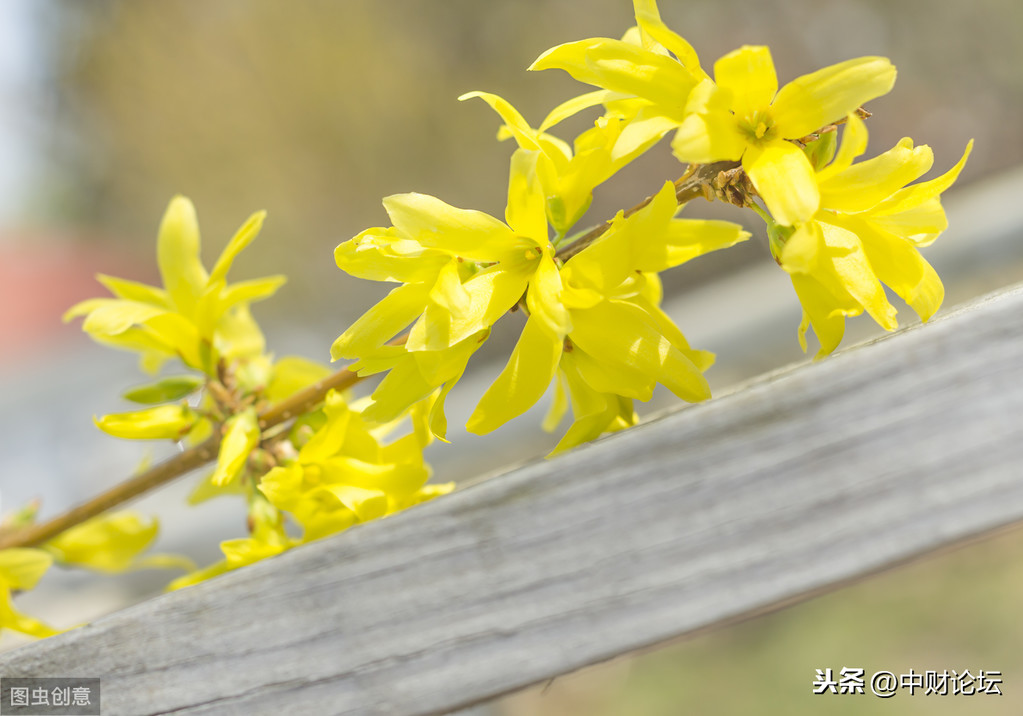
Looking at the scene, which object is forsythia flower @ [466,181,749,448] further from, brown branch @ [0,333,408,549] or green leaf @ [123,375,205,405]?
green leaf @ [123,375,205,405]

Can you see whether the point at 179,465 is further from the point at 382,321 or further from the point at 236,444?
the point at 382,321

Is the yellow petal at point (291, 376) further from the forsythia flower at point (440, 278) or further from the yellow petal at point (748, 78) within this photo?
the yellow petal at point (748, 78)

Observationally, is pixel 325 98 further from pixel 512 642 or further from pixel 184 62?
pixel 512 642

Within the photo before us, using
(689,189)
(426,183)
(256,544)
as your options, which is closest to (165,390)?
(256,544)

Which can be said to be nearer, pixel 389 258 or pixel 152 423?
pixel 389 258

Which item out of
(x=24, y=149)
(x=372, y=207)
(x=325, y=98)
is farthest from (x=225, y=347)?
(x=24, y=149)

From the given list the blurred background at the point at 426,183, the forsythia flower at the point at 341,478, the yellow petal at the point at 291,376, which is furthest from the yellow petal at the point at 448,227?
the blurred background at the point at 426,183
